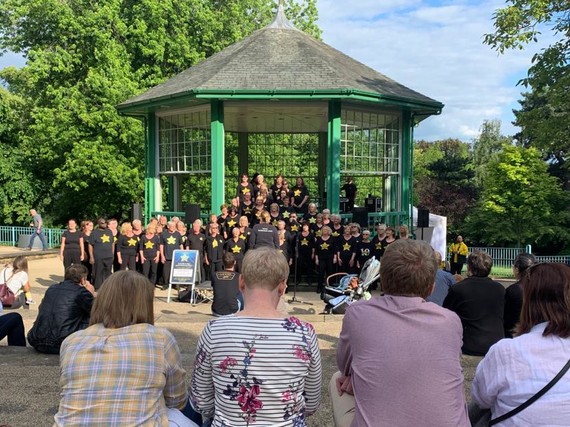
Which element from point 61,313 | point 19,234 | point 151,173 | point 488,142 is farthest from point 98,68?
point 488,142

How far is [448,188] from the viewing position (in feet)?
141

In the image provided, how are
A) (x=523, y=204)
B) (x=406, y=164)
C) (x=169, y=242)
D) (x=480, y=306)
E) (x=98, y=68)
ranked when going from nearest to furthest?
(x=480, y=306) → (x=169, y=242) → (x=406, y=164) → (x=98, y=68) → (x=523, y=204)

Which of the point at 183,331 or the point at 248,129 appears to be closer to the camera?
the point at 183,331

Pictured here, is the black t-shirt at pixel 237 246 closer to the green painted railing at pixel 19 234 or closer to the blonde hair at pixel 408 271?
the blonde hair at pixel 408 271

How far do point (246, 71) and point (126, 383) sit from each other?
11844mm

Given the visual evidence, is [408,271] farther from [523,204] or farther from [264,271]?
[523,204]

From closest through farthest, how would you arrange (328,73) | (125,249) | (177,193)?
(125,249), (328,73), (177,193)

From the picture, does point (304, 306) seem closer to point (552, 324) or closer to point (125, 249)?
point (125, 249)

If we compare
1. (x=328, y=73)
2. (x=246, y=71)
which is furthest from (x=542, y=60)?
(x=246, y=71)

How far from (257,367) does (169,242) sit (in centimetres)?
1010

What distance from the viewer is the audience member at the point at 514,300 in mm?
5312

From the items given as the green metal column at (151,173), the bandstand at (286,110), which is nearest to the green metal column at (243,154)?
the bandstand at (286,110)

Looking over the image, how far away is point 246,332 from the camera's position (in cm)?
245

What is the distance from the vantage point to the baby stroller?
9.31 metres
